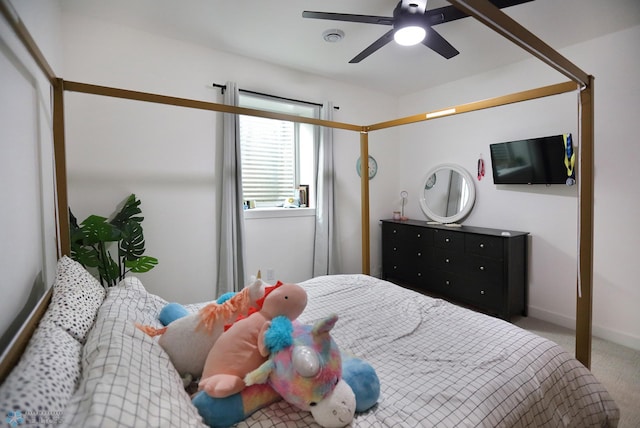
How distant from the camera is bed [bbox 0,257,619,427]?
2.20 ft

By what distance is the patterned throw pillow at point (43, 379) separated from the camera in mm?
559

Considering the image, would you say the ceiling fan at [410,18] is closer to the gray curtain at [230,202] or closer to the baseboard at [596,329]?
the gray curtain at [230,202]

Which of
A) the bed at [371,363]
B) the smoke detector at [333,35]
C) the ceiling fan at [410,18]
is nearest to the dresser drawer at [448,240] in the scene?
the bed at [371,363]

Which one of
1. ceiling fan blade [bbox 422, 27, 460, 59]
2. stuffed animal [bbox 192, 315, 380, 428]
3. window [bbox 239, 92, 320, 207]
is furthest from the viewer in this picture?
window [bbox 239, 92, 320, 207]

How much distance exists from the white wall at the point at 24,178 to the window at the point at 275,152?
180 cm

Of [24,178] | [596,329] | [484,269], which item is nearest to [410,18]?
[24,178]

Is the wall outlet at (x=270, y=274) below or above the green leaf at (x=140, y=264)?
below

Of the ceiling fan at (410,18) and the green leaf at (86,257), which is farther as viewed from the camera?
the green leaf at (86,257)

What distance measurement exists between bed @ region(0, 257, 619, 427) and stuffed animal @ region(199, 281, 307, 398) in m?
0.09

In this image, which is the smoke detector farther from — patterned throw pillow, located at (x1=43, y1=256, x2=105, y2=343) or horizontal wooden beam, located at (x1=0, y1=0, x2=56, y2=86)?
patterned throw pillow, located at (x1=43, y1=256, x2=105, y2=343)

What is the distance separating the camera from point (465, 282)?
3.17m

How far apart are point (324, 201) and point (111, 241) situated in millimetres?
2050

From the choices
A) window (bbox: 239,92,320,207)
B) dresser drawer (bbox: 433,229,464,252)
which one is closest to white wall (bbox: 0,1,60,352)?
window (bbox: 239,92,320,207)

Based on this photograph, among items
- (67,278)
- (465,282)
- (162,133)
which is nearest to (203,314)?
(67,278)
